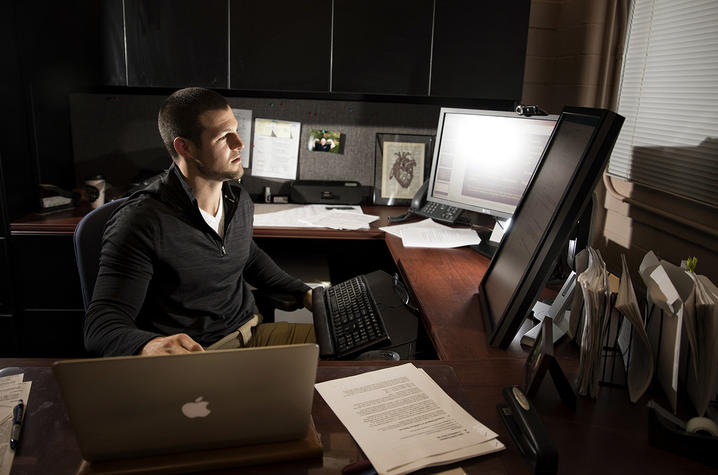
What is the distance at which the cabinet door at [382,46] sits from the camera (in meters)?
2.37

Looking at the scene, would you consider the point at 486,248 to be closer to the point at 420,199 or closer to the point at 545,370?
the point at 420,199

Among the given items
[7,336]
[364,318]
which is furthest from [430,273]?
[7,336]

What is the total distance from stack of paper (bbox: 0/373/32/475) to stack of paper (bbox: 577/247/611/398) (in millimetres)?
899

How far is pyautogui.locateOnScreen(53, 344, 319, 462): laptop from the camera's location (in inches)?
26.0

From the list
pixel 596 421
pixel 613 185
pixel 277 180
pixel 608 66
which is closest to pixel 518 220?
pixel 596 421

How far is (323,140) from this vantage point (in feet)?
8.95

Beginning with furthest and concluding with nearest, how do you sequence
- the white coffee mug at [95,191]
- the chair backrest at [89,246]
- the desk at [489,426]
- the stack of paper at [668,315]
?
the white coffee mug at [95,191], the chair backrest at [89,246], the stack of paper at [668,315], the desk at [489,426]

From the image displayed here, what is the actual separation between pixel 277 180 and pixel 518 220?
165cm

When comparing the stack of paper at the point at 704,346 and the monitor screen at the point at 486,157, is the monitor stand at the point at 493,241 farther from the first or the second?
the stack of paper at the point at 704,346

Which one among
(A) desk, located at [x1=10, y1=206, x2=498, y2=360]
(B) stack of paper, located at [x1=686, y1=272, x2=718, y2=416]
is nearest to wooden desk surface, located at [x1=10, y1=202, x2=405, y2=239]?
(A) desk, located at [x1=10, y1=206, x2=498, y2=360]

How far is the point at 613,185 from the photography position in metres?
2.25

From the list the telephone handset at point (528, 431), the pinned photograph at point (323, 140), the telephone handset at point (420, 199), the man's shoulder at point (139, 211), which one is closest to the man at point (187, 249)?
the man's shoulder at point (139, 211)

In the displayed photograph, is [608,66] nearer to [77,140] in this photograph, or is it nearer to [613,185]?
[613,185]

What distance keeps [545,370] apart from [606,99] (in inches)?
71.6
